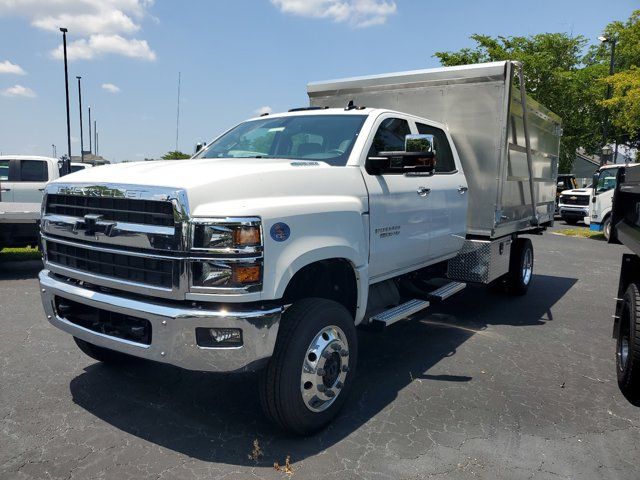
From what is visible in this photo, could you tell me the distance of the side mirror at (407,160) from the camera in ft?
12.0

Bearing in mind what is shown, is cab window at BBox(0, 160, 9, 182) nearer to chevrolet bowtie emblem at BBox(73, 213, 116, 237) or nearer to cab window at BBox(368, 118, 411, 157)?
chevrolet bowtie emblem at BBox(73, 213, 116, 237)

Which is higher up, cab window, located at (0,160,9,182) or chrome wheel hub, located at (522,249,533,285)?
cab window, located at (0,160,9,182)

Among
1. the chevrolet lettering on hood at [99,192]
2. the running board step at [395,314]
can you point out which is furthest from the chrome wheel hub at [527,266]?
the chevrolet lettering on hood at [99,192]

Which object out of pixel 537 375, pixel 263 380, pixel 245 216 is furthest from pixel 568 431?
pixel 245 216

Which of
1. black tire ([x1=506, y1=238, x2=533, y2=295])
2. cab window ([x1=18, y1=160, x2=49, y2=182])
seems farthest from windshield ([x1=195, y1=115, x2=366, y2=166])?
cab window ([x1=18, y1=160, x2=49, y2=182])

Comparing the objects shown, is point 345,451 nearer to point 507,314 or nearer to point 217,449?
point 217,449

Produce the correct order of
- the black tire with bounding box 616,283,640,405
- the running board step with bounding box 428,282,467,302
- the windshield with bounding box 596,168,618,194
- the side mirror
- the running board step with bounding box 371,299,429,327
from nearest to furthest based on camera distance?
the side mirror < the black tire with bounding box 616,283,640,405 < the running board step with bounding box 371,299,429,327 < the running board step with bounding box 428,282,467,302 < the windshield with bounding box 596,168,618,194

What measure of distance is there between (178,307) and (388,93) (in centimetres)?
423

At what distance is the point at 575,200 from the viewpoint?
21969 mm

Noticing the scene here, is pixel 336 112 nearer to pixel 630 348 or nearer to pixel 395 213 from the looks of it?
pixel 395 213

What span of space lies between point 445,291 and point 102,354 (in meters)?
3.29

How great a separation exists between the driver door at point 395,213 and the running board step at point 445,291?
44 cm

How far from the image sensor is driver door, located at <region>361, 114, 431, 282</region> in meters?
3.83

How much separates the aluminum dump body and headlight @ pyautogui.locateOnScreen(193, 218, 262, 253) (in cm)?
373
